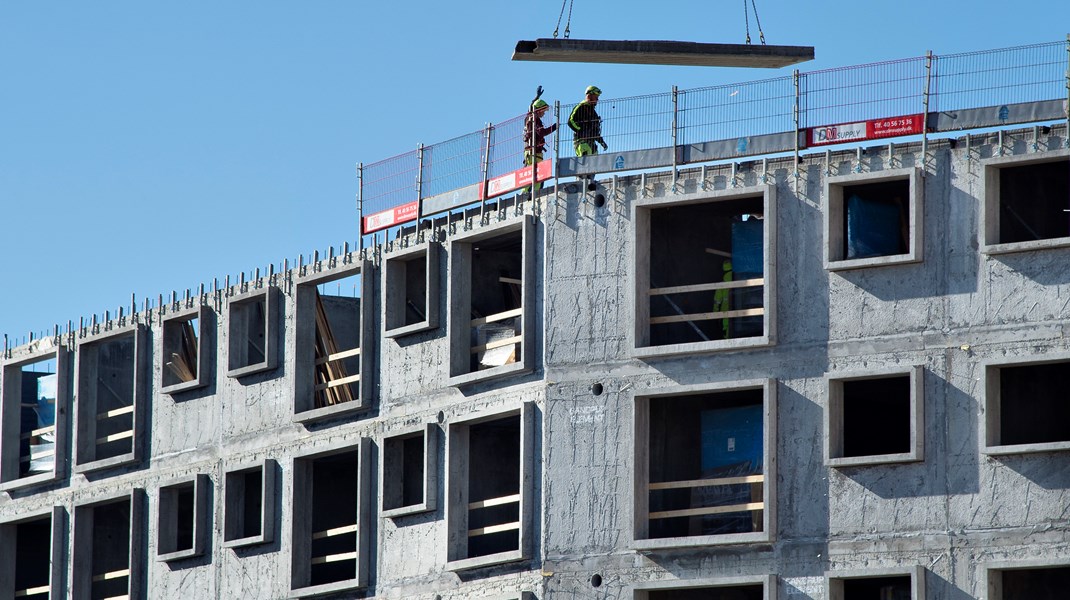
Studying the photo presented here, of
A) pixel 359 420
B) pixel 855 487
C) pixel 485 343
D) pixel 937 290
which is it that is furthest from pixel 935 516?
pixel 359 420

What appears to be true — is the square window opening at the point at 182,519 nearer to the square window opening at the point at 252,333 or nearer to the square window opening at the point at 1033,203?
the square window opening at the point at 252,333

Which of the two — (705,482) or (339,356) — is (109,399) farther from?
(705,482)

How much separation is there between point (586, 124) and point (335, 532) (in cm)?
1215

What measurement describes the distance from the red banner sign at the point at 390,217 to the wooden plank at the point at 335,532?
7.48m

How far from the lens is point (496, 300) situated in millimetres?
55438

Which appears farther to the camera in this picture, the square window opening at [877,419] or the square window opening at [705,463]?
the square window opening at [877,419]

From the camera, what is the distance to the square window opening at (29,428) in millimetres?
65312

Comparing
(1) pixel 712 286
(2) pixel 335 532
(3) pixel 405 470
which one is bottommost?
(2) pixel 335 532

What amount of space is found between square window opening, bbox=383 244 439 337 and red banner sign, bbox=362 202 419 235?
972 millimetres

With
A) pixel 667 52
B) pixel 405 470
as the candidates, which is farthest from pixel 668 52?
→ pixel 405 470

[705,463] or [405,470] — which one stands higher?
[405,470]

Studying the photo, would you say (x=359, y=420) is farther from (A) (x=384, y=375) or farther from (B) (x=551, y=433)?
(B) (x=551, y=433)

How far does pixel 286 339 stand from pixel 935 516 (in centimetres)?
1922

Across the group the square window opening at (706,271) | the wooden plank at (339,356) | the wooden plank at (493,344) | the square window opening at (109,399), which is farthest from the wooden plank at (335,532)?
the square window opening at (706,271)
